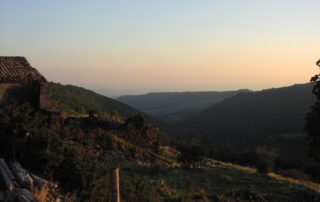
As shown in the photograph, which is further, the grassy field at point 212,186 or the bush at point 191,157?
the bush at point 191,157

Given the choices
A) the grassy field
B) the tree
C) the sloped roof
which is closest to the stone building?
the sloped roof

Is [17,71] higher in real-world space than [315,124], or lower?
higher

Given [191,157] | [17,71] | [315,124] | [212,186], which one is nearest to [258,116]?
[191,157]

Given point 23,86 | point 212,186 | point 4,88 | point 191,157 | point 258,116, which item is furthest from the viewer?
point 258,116

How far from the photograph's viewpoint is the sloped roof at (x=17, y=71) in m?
21.0

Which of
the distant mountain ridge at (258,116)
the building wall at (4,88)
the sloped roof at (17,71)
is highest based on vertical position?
the sloped roof at (17,71)

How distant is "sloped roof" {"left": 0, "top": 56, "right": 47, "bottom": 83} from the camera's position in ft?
68.9

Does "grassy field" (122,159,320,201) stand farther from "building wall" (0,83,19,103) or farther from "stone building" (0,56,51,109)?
"building wall" (0,83,19,103)

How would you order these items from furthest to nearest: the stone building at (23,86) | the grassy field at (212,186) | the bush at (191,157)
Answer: the bush at (191,157), the stone building at (23,86), the grassy field at (212,186)

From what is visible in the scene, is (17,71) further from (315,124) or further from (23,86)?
(315,124)

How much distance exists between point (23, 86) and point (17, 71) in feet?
4.79

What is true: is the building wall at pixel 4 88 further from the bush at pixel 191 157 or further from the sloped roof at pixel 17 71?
the bush at pixel 191 157

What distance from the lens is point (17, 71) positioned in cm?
2197

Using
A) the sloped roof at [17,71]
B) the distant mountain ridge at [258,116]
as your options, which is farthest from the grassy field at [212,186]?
the distant mountain ridge at [258,116]
